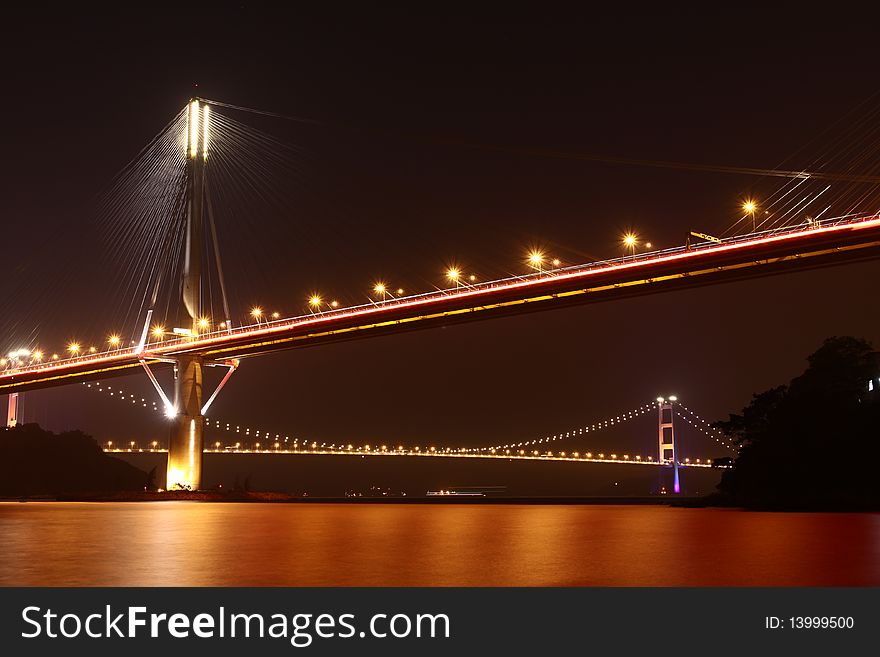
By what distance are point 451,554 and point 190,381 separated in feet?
103

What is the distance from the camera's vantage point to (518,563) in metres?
10.9

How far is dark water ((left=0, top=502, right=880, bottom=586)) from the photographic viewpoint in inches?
377

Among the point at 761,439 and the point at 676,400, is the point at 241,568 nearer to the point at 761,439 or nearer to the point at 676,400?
the point at 761,439

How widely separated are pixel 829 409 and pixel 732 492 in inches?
204

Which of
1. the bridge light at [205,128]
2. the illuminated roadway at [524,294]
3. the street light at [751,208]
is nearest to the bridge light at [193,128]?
the bridge light at [205,128]

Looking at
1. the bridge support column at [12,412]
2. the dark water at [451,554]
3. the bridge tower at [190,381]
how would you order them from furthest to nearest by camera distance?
the bridge support column at [12,412] < the bridge tower at [190,381] < the dark water at [451,554]

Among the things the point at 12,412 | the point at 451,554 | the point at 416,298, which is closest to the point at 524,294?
the point at 416,298

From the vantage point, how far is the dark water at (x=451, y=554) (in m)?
9.57

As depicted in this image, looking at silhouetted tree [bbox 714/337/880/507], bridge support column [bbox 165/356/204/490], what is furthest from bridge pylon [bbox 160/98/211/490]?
silhouetted tree [bbox 714/337/880/507]

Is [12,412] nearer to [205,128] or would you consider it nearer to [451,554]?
[205,128]

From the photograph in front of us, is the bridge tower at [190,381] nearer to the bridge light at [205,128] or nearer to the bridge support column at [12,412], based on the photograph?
the bridge light at [205,128]

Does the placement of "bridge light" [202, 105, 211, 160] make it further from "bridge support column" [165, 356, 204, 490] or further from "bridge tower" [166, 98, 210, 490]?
"bridge support column" [165, 356, 204, 490]

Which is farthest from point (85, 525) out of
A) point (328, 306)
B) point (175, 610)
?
point (328, 306)

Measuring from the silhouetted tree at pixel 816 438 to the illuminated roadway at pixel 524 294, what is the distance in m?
3.68
